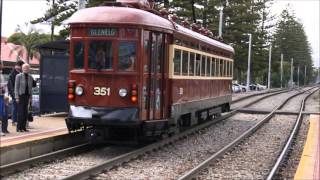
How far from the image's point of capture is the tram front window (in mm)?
12695

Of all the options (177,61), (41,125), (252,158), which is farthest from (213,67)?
(252,158)

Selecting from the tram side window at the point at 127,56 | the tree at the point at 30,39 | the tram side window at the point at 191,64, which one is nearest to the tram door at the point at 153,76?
the tram side window at the point at 127,56

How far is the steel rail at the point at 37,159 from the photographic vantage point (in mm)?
10281

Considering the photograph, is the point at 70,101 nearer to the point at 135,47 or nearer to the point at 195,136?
the point at 135,47

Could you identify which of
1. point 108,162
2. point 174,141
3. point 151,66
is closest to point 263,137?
point 174,141

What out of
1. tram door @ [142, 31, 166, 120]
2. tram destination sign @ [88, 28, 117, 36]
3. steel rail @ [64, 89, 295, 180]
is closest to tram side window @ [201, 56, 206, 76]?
steel rail @ [64, 89, 295, 180]

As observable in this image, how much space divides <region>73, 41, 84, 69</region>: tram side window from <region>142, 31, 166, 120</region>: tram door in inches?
52.2

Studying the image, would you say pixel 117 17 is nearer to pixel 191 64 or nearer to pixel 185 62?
pixel 185 62

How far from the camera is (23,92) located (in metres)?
13.6

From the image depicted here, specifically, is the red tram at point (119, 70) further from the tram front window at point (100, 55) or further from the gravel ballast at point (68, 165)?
the gravel ballast at point (68, 165)

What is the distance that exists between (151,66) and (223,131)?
6.65 m

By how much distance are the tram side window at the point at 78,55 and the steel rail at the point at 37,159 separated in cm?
175

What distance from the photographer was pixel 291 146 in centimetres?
1580

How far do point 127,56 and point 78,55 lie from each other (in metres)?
1.09
